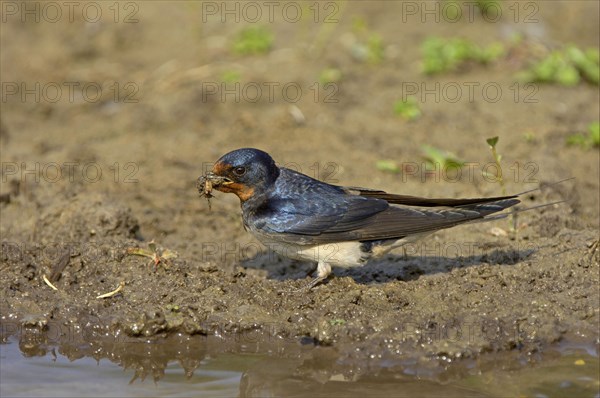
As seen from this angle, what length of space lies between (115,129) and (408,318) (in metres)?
4.39

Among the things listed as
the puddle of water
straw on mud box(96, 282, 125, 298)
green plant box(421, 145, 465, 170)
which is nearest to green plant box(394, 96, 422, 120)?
green plant box(421, 145, 465, 170)

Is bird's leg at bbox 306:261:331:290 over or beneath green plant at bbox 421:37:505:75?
beneath

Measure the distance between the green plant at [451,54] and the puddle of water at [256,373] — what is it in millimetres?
4888

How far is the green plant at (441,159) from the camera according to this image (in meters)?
7.84

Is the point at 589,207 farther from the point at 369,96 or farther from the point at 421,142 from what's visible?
the point at 369,96

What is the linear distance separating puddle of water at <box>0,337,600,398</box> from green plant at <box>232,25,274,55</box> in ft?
17.3

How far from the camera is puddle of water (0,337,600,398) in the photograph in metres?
5.19

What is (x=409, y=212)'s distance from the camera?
6.05m

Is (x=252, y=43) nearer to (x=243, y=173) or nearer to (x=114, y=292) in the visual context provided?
(x=243, y=173)

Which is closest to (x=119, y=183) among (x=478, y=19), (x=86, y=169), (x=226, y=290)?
(x=86, y=169)

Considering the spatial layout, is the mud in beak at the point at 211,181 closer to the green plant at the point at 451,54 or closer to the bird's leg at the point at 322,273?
the bird's leg at the point at 322,273

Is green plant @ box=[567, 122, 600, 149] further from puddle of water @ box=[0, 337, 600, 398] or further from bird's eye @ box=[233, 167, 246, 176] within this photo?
bird's eye @ box=[233, 167, 246, 176]

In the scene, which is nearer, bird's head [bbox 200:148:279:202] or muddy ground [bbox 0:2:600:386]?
muddy ground [bbox 0:2:600:386]

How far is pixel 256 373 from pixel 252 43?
565cm
